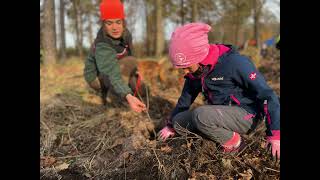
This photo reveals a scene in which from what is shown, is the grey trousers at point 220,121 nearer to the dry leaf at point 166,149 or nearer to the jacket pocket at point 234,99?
the jacket pocket at point 234,99

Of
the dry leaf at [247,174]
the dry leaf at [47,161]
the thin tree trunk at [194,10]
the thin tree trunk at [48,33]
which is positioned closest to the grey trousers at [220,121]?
the dry leaf at [247,174]

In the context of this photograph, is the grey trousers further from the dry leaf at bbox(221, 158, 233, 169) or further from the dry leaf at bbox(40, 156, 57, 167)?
the dry leaf at bbox(40, 156, 57, 167)

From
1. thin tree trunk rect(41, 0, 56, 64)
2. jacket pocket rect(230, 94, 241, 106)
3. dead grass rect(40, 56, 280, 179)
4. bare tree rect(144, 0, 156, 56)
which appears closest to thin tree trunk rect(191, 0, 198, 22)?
thin tree trunk rect(41, 0, 56, 64)

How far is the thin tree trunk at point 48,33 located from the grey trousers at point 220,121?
7.82m

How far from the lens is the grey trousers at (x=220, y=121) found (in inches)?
105

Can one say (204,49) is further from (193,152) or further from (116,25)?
(116,25)

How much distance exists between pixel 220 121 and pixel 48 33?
8.13 m

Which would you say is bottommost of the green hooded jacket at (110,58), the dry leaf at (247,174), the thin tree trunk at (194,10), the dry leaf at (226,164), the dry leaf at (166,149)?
the dry leaf at (247,174)

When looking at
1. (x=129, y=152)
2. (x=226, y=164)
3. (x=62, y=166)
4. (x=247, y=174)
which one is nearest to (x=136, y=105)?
(x=129, y=152)

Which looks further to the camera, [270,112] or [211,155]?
[211,155]
